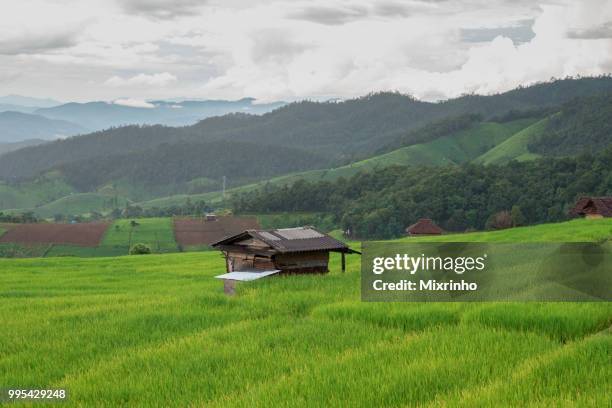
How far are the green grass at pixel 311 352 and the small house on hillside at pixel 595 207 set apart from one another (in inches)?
2515

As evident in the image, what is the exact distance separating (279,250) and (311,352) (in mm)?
10092

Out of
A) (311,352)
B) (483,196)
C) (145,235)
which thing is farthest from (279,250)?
(145,235)

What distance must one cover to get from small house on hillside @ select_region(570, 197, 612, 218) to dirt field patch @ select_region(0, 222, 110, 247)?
112303mm

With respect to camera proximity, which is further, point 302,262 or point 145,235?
point 145,235

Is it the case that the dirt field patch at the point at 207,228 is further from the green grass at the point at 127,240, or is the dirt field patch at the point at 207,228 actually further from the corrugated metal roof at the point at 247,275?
the corrugated metal roof at the point at 247,275

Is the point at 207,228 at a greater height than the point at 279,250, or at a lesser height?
lesser

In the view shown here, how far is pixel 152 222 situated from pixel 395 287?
6859 inches

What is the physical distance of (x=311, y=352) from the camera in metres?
11.7

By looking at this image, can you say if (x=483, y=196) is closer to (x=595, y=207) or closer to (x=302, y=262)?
(x=595, y=207)

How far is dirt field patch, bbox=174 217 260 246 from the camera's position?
16023cm

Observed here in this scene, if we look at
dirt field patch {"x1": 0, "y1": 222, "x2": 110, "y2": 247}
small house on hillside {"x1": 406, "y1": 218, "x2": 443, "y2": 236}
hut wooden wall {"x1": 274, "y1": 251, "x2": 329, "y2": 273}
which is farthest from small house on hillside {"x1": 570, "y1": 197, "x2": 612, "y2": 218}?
dirt field patch {"x1": 0, "y1": 222, "x2": 110, "y2": 247}

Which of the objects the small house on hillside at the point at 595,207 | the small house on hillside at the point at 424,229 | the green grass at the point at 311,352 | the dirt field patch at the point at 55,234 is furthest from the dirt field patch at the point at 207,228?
the green grass at the point at 311,352

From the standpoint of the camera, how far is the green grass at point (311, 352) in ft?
29.7

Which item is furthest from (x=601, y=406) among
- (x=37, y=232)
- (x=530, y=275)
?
(x=37, y=232)
